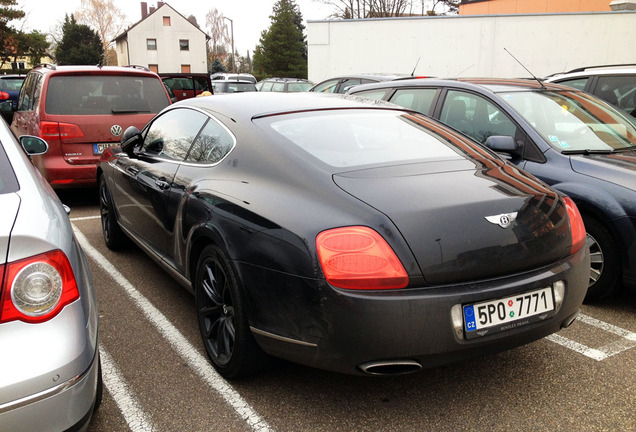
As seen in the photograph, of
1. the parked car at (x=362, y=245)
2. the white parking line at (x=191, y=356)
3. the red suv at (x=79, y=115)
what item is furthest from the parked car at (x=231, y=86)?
the parked car at (x=362, y=245)

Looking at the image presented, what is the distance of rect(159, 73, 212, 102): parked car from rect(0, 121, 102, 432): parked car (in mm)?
11233

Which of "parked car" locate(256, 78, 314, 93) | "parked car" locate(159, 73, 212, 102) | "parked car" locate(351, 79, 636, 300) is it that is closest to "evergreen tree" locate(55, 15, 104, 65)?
"parked car" locate(256, 78, 314, 93)

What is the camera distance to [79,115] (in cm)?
646

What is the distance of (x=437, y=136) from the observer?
10.9 ft

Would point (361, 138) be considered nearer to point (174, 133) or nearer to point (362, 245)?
point (362, 245)

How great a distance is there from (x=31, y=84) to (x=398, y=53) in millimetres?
15441

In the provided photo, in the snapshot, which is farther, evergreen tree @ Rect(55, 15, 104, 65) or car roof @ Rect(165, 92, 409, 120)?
evergreen tree @ Rect(55, 15, 104, 65)

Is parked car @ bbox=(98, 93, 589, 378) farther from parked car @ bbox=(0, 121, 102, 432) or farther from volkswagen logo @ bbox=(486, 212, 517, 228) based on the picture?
parked car @ bbox=(0, 121, 102, 432)

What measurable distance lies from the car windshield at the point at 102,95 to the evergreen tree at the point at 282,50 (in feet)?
154

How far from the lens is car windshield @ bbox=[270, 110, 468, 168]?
2.88 m

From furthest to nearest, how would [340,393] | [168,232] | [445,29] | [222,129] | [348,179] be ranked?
[445,29]
[168,232]
[222,129]
[340,393]
[348,179]

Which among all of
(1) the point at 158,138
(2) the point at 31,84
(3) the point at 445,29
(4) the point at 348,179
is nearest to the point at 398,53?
(3) the point at 445,29

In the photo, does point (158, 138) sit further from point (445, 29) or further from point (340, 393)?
point (445, 29)

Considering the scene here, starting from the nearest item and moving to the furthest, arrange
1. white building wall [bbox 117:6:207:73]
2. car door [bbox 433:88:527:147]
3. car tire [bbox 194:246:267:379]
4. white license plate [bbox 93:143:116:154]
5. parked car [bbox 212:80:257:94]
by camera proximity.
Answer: car tire [bbox 194:246:267:379] → car door [bbox 433:88:527:147] → white license plate [bbox 93:143:116:154] → parked car [bbox 212:80:257:94] → white building wall [bbox 117:6:207:73]
